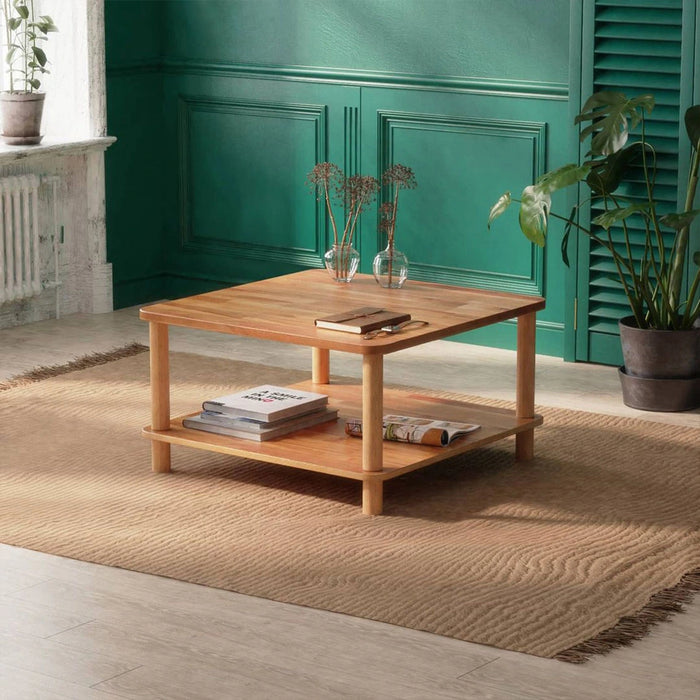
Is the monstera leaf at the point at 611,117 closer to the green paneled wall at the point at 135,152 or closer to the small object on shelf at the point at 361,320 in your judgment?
the small object on shelf at the point at 361,320

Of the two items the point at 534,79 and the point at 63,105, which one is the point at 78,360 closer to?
the point at 63,105

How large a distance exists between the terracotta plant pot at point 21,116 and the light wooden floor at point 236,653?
2782 millimetres

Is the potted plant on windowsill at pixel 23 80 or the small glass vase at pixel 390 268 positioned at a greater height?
the potted plant on windowsill at pixel 23 80

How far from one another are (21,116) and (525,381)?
2.65m

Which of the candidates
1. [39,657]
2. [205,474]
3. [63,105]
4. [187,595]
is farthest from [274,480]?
[63,105]

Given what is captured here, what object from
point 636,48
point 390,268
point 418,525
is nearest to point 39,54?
point 390,268

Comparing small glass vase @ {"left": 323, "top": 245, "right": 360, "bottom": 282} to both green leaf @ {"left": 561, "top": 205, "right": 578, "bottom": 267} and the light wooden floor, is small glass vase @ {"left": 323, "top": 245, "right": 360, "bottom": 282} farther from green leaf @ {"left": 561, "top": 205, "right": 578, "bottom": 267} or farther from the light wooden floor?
the light wooden floor

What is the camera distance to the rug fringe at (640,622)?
2.89 m

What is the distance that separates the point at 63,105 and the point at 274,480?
2.67m

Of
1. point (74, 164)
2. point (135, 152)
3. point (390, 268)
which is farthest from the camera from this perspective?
point (135, 152)

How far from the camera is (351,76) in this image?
5816 millimetres

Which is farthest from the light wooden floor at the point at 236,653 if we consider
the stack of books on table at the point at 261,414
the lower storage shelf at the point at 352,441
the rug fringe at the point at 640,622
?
the stack of books on table at the point at 261,414

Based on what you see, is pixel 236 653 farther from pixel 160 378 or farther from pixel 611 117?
pixel 611 117

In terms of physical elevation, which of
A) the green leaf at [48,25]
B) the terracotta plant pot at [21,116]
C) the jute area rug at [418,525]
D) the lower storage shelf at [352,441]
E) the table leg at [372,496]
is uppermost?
the green leaf at [48,25]
